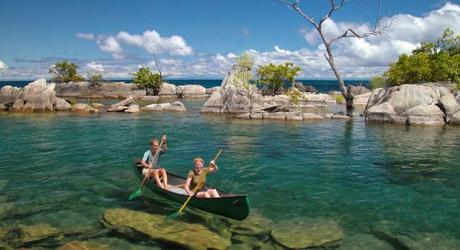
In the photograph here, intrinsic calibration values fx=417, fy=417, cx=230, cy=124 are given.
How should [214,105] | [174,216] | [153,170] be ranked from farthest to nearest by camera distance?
[214,105] < [153,170] < [174,216]

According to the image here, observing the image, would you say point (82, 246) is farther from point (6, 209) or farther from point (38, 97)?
point (38, 97)

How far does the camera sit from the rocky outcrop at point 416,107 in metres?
40.0

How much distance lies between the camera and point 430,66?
54.6 metres

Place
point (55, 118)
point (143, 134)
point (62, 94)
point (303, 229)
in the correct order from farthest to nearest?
1. point (62, 94)
2. point (55, 118)
3. point (143, 134)
4. point (303, 229)

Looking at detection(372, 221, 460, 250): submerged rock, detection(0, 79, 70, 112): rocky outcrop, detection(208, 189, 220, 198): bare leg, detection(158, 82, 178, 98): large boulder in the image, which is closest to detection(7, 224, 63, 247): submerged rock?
detection(208, 189, 220, 198): bare leg

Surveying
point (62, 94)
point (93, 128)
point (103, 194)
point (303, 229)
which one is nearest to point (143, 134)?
point (93, 128)

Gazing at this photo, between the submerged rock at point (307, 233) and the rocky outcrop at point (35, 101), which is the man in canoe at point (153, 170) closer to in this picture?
the submerged rock at point (307, 233)

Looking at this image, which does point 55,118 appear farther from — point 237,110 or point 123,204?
point 123,204

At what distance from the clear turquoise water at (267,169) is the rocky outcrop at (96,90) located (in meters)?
42.8

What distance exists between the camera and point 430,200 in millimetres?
16969

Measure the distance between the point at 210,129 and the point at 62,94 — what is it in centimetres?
5714

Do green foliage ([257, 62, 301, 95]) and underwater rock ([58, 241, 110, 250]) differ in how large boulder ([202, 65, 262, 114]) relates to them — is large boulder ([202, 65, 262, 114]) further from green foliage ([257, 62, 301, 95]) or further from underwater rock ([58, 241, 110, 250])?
underwater rock ([58, 241, 110, 250])

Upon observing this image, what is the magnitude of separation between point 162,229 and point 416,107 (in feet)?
113

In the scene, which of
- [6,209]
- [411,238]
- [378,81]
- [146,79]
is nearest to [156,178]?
[6,209]
